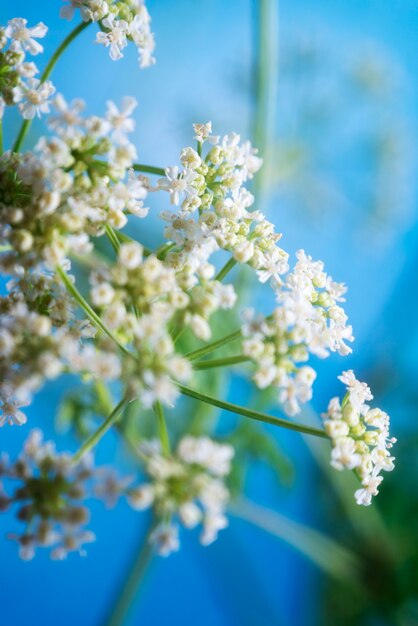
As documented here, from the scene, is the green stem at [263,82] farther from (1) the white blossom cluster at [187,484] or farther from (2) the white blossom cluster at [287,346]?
(1) the white blossom cluster at [187,484]

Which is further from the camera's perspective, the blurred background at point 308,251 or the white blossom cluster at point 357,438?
the blurred background at point 308,251

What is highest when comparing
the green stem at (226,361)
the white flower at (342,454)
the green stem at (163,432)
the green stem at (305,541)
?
the green stem at (305,541)

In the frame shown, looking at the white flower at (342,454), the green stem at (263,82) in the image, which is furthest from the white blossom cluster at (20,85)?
the green stem at (263,82)

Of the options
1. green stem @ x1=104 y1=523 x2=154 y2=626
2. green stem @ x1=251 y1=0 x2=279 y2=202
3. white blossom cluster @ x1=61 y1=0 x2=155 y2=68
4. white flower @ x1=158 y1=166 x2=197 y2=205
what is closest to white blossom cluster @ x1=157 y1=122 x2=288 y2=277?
white flower @ x1=158 y1=166 x2=197 y2=205

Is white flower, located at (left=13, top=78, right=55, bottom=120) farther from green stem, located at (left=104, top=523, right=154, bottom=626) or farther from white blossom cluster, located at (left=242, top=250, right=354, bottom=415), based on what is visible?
green stem, located at (left=104, top=523, right=154, bottom=626)

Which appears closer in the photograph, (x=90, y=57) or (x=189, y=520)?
(x=189, y=520)

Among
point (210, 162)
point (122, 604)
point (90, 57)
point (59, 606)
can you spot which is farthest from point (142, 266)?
point (59, 606)

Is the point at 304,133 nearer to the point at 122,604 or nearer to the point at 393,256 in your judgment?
the point at 393,256
